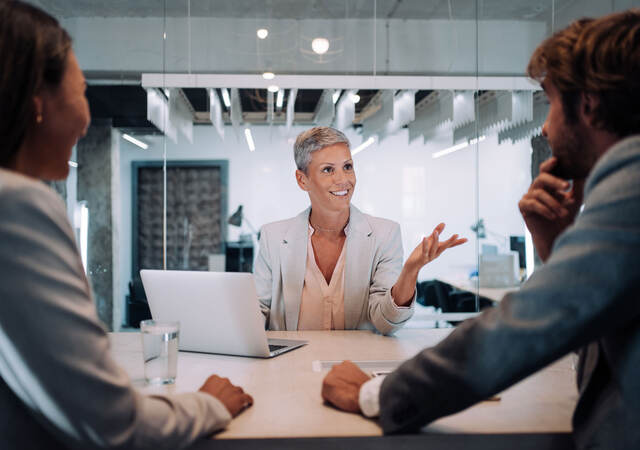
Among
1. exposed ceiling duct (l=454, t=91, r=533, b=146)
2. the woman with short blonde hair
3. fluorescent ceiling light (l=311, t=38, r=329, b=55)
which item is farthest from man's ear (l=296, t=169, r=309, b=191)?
fluorescent ceiling light (l=311, t=38, r=329, b=55)

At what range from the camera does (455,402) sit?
0.97 m

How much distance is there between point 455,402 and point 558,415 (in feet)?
1.14

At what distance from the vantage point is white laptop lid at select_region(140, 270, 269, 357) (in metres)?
1.58

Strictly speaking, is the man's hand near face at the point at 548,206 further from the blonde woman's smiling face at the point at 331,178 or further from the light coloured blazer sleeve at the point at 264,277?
the light coloured blazer sleeve at the point at 264,277

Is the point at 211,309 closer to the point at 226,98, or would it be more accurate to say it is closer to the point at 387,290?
the point at 387,290

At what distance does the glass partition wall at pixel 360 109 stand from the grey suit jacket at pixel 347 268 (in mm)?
2114

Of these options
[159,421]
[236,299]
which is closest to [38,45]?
[159,421]

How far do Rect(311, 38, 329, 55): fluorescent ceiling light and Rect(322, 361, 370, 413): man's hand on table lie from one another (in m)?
4.59

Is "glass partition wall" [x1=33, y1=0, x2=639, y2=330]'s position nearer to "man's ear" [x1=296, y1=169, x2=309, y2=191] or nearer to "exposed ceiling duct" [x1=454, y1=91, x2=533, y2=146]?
"exposed ceiling duct" [x1=454, y1=91, x2=533, y2=146]

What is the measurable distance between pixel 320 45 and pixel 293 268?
11.7 ft

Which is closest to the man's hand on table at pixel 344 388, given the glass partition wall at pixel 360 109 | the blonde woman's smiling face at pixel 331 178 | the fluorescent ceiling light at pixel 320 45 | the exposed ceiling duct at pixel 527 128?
the blonde woman's smiling face at pixel 331 178

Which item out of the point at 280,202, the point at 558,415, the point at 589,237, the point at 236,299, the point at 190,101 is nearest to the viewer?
the point at 589,237

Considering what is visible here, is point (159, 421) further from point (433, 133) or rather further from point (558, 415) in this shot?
point (433, 133)

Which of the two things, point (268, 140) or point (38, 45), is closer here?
point (38, 45)
